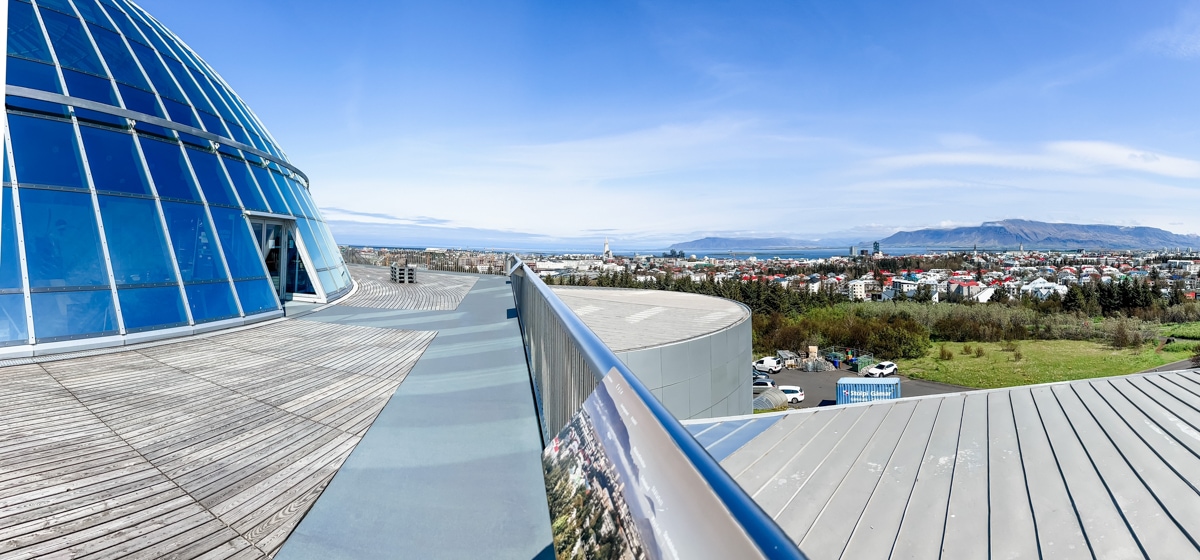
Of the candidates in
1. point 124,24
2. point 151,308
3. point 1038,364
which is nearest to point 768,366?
point 1038,364

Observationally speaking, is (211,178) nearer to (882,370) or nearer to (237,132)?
(237,132)

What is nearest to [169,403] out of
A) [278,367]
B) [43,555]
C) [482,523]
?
[278,367]

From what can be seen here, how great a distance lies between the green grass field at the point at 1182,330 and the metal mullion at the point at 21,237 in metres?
94.6

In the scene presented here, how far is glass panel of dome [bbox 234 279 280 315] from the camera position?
10.3 meters

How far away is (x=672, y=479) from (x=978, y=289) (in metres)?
137

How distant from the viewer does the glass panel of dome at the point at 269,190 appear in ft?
42.5

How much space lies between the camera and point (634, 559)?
1132 mm

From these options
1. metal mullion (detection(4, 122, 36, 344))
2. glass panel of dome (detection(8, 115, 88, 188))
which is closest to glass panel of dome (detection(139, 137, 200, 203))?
glass panel of dome (detection(8, 115, 88, 188))

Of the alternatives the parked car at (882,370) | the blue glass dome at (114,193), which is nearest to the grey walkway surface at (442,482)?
the blue glass dome at (114,193)

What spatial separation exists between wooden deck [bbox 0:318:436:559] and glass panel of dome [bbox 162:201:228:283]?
2.30m

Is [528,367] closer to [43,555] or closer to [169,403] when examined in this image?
Answer: [169,403]

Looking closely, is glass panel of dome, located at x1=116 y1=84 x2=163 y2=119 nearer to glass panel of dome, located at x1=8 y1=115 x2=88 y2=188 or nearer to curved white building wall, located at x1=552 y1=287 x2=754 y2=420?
glass panel of dome, located at x1=8 y1=115 x2=88 y2=188

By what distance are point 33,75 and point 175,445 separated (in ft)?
28.8

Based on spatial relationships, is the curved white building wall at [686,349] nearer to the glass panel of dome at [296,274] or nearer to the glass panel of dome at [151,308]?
the glass panel of dome at [151,308]
